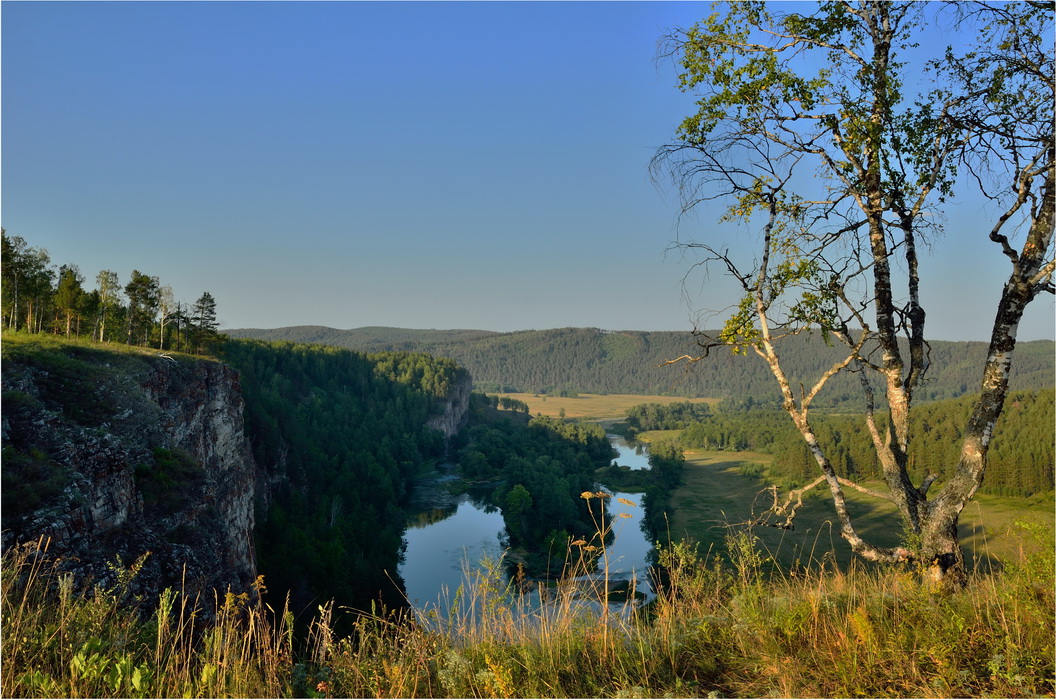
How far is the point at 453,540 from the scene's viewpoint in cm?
5975

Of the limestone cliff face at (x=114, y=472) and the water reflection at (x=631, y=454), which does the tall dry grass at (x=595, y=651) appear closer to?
the limestone cliff face at (x=114, y=472)

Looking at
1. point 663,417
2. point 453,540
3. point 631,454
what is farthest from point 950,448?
point 663,417

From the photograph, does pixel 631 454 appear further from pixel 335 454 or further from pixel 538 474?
pixel 335 454

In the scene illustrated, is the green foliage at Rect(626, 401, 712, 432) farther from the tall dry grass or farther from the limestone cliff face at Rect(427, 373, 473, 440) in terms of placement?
the tall dry grass

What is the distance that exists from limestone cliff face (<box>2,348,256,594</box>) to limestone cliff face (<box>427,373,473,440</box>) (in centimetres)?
9184

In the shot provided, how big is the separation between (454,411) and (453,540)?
71.3 meters

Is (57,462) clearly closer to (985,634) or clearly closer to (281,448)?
(985,634)

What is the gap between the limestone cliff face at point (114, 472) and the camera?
14344 millimetres

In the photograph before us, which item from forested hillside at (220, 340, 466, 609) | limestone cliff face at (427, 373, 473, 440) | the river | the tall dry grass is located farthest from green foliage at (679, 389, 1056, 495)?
the tall dry grass

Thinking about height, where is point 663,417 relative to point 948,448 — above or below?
below

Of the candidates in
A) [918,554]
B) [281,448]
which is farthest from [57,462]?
[281,448]

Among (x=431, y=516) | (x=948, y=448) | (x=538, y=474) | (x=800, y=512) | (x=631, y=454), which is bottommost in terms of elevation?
(x=431, y=516)

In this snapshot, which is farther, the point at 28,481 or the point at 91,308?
the point at 91,308

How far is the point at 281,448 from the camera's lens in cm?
5350
